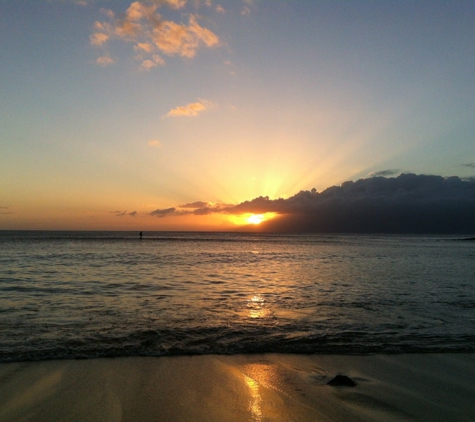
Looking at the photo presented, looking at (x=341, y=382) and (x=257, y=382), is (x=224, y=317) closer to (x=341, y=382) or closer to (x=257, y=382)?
(x=257, y=382)

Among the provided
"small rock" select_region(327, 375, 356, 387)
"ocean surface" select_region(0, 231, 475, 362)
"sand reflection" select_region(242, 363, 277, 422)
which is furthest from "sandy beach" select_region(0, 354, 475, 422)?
"ocean surface" select_region(0, 231, 475, 362)

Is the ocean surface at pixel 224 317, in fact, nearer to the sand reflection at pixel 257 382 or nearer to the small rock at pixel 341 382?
the sand reflection at pixel 257 382

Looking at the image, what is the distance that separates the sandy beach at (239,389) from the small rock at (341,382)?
0.43ft

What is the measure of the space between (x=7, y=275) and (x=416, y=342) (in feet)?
80.1

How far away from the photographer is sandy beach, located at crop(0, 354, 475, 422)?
5.69 m

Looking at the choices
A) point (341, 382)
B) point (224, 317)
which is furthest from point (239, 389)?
point (224, 317)

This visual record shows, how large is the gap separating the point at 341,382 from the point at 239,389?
2.05m

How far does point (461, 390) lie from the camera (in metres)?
6.73

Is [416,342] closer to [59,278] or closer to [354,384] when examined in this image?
[354,384]

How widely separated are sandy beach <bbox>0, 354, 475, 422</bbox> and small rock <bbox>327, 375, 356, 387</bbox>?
13cm

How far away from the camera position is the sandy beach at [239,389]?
569 cm

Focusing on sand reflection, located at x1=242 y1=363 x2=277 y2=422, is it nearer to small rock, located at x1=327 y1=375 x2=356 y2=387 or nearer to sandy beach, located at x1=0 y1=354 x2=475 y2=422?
sandy beach, located at x1=0 y1=354 x2=475 y2=422

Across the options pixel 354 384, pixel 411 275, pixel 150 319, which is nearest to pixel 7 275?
pixel 150 319

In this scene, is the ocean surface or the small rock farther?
the ocean surface
